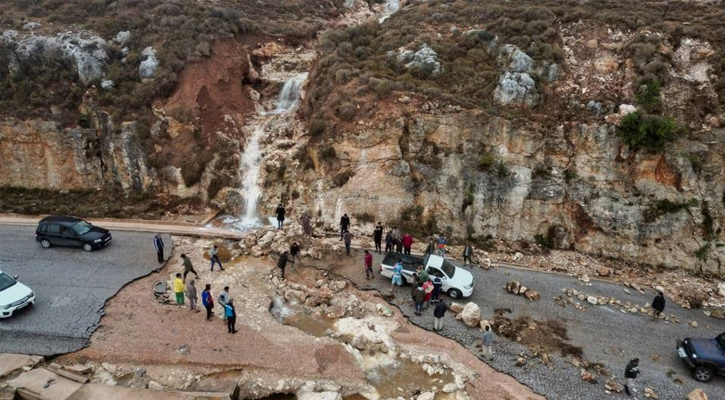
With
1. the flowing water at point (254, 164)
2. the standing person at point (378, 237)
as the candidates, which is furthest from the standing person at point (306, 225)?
the flowing water at point (254, 164)

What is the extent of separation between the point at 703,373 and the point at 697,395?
1.43 meters

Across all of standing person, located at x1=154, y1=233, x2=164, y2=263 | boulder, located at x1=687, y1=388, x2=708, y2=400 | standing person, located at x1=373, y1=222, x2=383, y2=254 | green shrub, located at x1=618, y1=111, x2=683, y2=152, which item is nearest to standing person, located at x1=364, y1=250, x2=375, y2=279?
standing person, located at x1=373, y1=222, x2=383, y2=254

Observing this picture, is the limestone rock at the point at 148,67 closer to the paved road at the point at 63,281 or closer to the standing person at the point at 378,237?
the paved road at the point at 63,281

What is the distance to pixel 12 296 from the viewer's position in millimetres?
16000

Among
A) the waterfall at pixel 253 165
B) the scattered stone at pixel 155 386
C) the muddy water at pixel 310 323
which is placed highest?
the waterfall at pixel 253 165

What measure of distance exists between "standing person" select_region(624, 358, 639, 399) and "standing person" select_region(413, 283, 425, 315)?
729cm

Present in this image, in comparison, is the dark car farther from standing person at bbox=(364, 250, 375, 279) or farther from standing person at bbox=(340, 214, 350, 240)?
standing person at bbox=(340, 214, 350, 240)

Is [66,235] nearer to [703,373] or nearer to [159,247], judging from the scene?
[159,247]

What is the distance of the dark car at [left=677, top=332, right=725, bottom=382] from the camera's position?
14.6m

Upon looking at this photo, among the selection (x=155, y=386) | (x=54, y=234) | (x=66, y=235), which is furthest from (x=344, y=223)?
Result: (x=54, y=234)

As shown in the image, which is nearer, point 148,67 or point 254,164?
point 254,164

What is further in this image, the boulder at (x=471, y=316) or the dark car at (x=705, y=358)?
the boulder at (x=471, y=316)

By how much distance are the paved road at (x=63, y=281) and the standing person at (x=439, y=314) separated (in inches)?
505

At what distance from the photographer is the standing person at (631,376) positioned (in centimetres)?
1405
